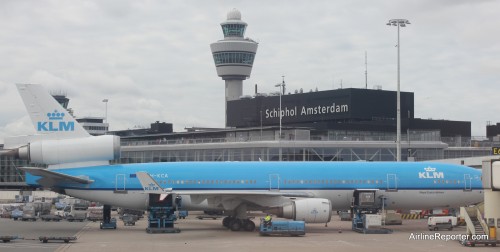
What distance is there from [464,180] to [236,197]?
15798 mm

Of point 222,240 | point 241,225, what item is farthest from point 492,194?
point 241,225

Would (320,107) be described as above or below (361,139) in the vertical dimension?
above

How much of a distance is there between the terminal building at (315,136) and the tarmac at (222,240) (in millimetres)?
29288

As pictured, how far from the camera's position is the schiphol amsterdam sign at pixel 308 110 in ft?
348

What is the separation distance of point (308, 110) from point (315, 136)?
21.4 m

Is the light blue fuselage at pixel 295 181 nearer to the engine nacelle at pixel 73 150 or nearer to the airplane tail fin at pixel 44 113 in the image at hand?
the engine nacelle at pixel 73 150

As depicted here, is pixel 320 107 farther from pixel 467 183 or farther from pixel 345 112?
pixel 467 183

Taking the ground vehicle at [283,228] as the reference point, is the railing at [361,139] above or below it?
above

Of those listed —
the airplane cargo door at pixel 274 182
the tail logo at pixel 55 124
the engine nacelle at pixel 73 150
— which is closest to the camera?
the engine nacelle at pixel 73 150

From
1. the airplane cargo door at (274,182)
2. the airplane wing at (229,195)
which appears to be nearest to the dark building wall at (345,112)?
the airplane cargo door at (274,182)

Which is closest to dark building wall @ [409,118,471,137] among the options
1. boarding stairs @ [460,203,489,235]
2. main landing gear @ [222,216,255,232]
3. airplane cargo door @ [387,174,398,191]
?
airplane cargo door @ [387,174,398,191]

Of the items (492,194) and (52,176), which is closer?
(492,194)

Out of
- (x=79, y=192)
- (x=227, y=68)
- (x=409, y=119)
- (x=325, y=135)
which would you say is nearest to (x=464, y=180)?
(x=79, y=192)

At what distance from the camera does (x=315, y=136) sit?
9138cm
